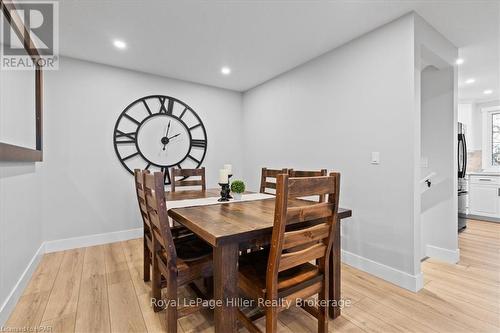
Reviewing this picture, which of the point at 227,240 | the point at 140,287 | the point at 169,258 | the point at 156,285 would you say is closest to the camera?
the point at 227,240

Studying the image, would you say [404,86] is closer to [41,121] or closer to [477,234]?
[477,234]

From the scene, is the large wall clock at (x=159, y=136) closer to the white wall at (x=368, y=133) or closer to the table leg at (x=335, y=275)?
the white wall at (x=368, y=133)

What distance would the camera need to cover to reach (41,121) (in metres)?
2.68

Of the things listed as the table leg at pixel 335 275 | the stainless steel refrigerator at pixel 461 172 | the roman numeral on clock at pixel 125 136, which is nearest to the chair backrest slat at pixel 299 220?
the table leg at pixel 335 275

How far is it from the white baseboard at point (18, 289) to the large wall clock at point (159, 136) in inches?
54.5

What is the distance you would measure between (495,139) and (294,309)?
5.71 metres

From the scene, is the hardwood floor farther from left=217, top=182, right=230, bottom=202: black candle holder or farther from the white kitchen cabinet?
the white kitchen cabinet

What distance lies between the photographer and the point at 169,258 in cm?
138

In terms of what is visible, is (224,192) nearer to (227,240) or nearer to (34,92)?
(227,240)

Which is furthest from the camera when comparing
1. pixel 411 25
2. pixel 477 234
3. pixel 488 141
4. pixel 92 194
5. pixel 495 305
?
pixel 488 141

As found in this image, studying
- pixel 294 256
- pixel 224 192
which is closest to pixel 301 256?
pixel 294 256

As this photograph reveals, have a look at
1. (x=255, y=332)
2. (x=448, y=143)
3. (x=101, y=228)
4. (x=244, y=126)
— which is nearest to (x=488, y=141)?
(x=448, y=143)

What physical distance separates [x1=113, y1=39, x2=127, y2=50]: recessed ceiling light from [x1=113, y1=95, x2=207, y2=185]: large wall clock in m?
0.81

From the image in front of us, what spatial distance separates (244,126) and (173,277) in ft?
10.9
